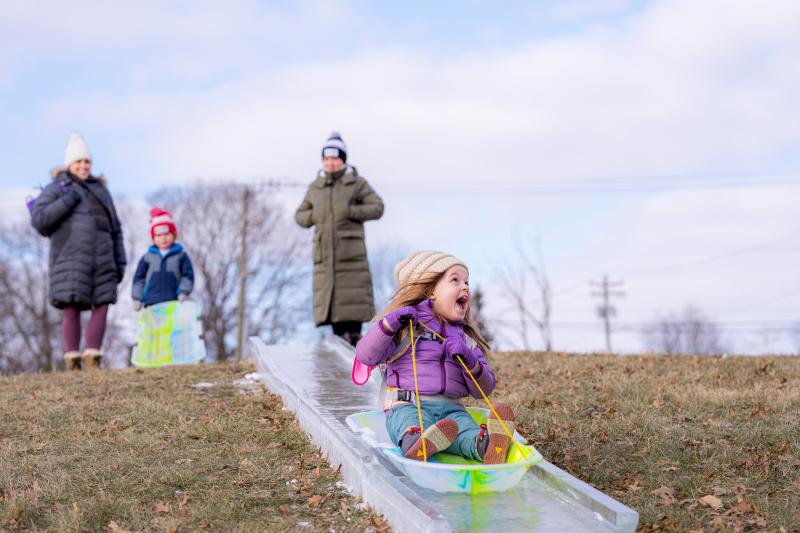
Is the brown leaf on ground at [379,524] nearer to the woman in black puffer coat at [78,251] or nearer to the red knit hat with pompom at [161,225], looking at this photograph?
the woman in black puffer coat at [78,251]

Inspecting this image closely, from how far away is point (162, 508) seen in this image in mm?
5004

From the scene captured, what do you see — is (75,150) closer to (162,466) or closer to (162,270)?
(162,270)

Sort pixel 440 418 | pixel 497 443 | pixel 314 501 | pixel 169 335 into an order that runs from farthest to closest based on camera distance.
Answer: pixel 169 335
pixel 440 418
pixel 314 501
pixel 497 443

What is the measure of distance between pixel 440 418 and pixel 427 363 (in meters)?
0.36

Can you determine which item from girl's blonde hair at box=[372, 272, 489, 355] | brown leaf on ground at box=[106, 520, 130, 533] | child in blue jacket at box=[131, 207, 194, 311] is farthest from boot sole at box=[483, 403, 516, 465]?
child in blue jacket at box=[131, 207, 194, 311]

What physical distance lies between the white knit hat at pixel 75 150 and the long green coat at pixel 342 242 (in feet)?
10.5

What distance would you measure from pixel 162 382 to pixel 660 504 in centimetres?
581

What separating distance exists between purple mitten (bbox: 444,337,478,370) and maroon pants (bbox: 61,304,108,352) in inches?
280

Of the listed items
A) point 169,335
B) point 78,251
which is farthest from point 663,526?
point 169,335

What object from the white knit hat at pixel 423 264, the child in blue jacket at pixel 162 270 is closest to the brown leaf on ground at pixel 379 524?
the white knit hat at pixel 423 264

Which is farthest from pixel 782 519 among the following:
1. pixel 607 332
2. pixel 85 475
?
pixel 607 332

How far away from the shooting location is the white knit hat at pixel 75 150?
11.6 m

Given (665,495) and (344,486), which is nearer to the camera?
(665,495)

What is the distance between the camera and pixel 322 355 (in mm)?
10328
